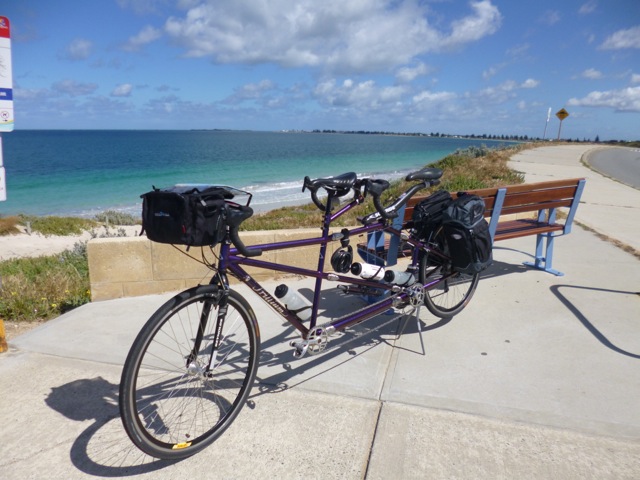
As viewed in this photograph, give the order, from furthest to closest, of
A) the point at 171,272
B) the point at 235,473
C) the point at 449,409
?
the point at 171,272 → the point at 449,409 → the point at 235,473

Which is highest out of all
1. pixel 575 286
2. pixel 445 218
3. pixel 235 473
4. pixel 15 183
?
pixel 445 218

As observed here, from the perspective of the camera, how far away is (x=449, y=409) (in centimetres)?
300

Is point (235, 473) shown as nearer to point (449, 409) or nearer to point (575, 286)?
point (449, 409)

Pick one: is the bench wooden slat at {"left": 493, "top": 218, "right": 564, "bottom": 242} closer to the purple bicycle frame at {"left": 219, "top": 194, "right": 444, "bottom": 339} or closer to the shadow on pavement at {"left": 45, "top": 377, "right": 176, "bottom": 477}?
the purple bicycle frame at {"left": 219, "top": 194, "right": 444, "bottom": 339}

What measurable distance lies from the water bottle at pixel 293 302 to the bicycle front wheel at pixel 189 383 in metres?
0.27

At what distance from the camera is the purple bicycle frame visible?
2721 millimetres

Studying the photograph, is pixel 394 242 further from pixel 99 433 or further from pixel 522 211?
pixel 99 433

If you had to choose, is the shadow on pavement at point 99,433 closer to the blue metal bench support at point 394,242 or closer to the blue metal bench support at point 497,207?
the blue metal bench support at point 394,242

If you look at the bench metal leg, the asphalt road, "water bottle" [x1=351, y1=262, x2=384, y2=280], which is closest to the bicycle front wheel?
"water bottle" [x1=351, y1=262, x2=384, y2=280]

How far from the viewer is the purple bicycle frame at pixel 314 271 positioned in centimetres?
272

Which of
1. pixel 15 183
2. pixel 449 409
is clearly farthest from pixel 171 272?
pixel 15 183

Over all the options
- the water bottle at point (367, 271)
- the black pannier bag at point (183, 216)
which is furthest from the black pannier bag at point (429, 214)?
the black pannier bag at point (183, 216)

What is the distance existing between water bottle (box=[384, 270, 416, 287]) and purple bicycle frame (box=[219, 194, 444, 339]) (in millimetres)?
65

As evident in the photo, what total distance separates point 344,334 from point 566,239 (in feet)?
15.7
